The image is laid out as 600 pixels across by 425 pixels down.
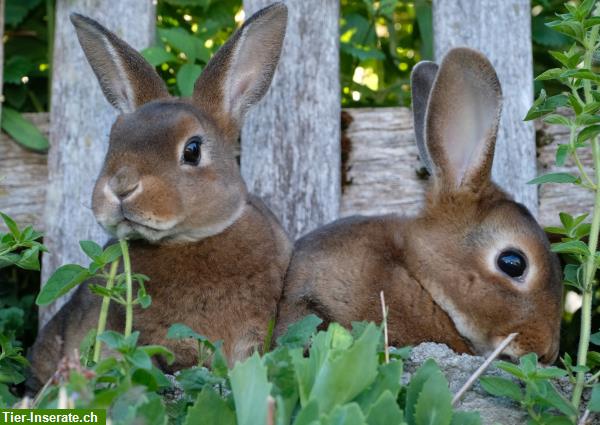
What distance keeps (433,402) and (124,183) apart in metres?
1.55

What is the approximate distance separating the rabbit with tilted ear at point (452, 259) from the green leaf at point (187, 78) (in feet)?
3.43

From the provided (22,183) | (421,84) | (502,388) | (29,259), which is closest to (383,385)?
(502,388)

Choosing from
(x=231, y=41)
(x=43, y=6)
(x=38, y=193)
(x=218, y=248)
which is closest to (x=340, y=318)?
(x=218, y=248)

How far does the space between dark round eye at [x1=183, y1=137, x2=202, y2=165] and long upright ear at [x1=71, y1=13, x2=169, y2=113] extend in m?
0.48

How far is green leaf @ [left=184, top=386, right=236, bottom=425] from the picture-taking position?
2574mm

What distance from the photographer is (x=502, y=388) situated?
3.03 m

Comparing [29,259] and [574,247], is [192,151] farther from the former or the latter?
[574,247]

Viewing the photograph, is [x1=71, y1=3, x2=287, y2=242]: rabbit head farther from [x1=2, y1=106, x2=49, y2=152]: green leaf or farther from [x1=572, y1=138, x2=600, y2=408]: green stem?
[x1=572, y1=138, x2=600, y2=408]: green stem

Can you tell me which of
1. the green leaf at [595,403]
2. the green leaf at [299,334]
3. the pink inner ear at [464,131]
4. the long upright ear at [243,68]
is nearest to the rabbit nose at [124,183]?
the long upright ear at [243,68]

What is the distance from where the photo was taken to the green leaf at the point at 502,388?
301cm

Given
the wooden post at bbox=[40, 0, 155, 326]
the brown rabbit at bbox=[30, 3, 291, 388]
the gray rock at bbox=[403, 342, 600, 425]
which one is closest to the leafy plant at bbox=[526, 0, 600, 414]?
the gray rock at bbox=[403, 342, 600, 425]

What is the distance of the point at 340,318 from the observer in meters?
4.07

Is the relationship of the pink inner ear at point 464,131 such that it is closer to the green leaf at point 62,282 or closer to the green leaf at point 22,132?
the green leaf at point 62,282

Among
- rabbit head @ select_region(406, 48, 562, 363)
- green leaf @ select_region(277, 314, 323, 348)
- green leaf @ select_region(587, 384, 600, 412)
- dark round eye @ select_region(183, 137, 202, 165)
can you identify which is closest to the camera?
green leaf @ select_region(587, 384, 600, 412)
